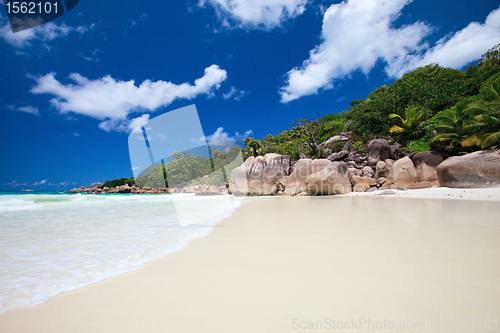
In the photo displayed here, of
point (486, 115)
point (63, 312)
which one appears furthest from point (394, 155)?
point (63, 312)

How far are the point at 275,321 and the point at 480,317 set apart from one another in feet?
3.30

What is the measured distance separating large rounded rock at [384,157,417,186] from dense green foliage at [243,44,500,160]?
74.2 inches

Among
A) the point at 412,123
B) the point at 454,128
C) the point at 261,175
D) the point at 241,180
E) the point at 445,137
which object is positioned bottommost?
the point at 241,180

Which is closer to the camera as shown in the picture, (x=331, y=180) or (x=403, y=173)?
(x=403, y=173)

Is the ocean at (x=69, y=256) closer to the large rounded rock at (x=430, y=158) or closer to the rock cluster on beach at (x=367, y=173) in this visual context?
the rock cluster on beach at (x=367, y=173)

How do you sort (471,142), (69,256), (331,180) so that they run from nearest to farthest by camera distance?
(69,256), (471,142), (331,180)

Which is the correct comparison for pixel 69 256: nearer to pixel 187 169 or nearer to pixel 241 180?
pixel 241 180

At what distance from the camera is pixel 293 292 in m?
1.31

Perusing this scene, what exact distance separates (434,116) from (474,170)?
7847 millimetres

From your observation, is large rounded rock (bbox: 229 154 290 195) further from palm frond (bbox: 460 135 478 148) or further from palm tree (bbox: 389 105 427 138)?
palm frond (bbox: 460 135 478 148)

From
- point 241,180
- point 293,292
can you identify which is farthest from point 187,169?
point 293,292

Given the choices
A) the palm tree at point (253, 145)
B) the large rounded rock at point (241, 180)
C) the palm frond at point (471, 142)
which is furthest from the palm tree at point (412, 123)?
the palm tree at point (253, 145)

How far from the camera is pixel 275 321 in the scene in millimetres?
1034

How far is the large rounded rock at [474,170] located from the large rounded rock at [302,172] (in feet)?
18.4
